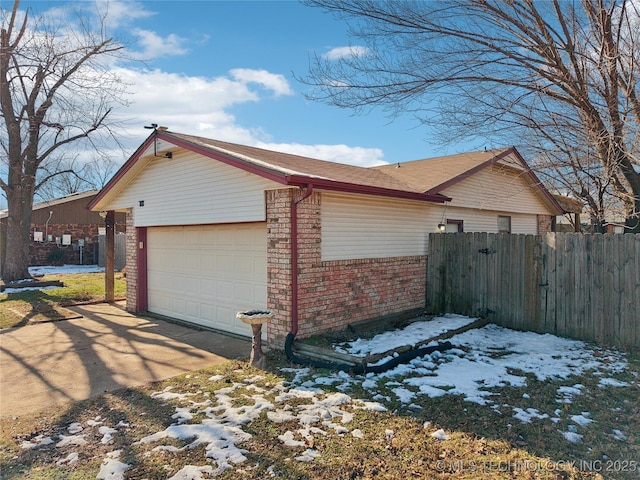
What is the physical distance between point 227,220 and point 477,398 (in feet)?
16.1

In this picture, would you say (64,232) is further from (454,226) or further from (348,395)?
(348,395)

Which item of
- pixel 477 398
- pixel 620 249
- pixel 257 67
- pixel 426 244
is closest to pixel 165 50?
pixel 257 67

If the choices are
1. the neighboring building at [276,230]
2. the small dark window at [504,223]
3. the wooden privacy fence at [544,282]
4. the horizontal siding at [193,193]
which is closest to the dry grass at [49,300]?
the neighboring building at [276,230]

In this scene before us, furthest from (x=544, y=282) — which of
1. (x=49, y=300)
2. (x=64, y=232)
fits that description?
(x=64, y=232)

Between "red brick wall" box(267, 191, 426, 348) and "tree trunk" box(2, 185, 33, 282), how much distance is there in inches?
482

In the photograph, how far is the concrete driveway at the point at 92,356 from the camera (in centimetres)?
519

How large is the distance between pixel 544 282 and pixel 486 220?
4.04m

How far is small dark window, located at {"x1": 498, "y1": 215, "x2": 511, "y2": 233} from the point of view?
39.7 feet

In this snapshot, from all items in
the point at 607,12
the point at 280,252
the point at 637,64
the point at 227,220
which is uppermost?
the point at 607,12

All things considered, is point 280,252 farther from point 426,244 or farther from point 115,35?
point 115,35

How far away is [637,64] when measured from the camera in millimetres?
6074

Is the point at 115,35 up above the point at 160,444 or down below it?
above

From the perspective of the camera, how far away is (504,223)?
40.4 ft

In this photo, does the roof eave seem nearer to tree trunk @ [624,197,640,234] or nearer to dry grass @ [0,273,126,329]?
tree trunk @ [624,197,640,234]
